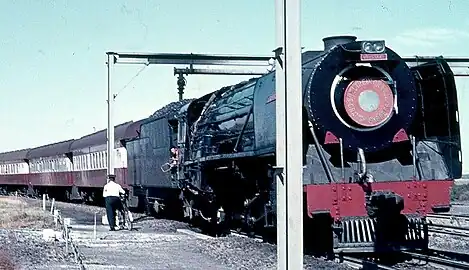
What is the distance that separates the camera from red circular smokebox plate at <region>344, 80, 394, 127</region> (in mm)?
11734

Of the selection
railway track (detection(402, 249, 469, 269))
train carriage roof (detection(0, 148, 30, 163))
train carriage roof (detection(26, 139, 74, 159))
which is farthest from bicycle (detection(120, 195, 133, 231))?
train carriage roof (detection(0, 148, 30, 163))

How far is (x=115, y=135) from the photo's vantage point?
33.1 m

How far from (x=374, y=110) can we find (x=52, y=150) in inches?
1482

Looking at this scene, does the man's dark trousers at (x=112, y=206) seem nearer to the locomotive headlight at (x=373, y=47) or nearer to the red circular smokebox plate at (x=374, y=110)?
the red circular smokebox plate at (x=374, y=110)

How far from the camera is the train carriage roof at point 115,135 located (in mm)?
29109

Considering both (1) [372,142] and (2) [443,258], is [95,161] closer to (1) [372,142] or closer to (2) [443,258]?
(1) [372,142]

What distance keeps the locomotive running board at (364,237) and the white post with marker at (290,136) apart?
497 cm

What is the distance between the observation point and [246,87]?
15086 mm

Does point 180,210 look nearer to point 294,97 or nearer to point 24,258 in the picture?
point 24,258

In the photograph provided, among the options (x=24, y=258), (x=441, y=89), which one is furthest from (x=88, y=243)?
(x=441, y=89)

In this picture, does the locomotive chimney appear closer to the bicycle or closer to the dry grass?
the bicycle

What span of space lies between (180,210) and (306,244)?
10.8m

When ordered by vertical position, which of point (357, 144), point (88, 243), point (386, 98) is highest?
point (386, 98)

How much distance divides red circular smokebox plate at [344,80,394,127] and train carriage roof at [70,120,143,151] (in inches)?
654
